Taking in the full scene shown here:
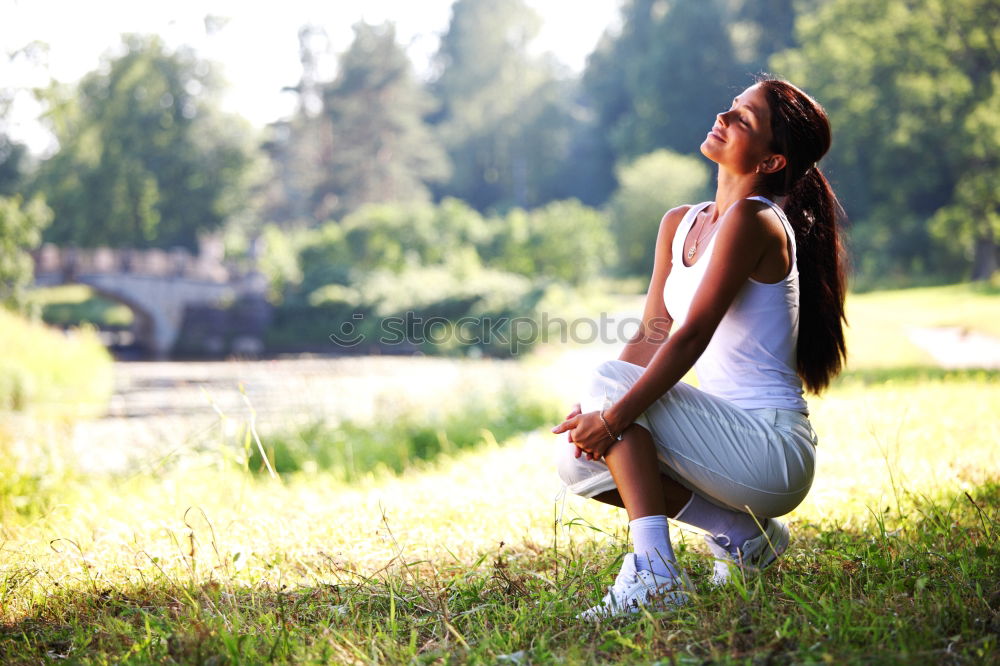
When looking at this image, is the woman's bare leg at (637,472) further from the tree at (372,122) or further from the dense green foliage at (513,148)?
the tree at (372,122)

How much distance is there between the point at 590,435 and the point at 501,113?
44.5m

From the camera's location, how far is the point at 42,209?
16.6m

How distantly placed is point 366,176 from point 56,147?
13062 millimetres

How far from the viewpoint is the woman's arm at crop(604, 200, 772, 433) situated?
1951 mm

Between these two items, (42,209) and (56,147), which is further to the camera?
(56,147)

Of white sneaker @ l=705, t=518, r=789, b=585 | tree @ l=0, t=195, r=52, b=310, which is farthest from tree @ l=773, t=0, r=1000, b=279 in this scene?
white sneaker @ l=705, t=518, r=789, b=585

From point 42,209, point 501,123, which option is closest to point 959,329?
point 42,209

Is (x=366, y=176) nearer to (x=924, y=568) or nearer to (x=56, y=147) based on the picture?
(x=56, y=147)

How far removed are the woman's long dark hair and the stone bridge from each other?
24238mm

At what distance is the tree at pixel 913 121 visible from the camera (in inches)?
773

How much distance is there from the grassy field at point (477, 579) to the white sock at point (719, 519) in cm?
11

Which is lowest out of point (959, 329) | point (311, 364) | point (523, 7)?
point (311, 364)

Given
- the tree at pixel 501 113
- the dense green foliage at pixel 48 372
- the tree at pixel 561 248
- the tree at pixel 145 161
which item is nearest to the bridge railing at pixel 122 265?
the tree at pixel 145 161

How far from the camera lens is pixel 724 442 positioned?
6.49 ft
